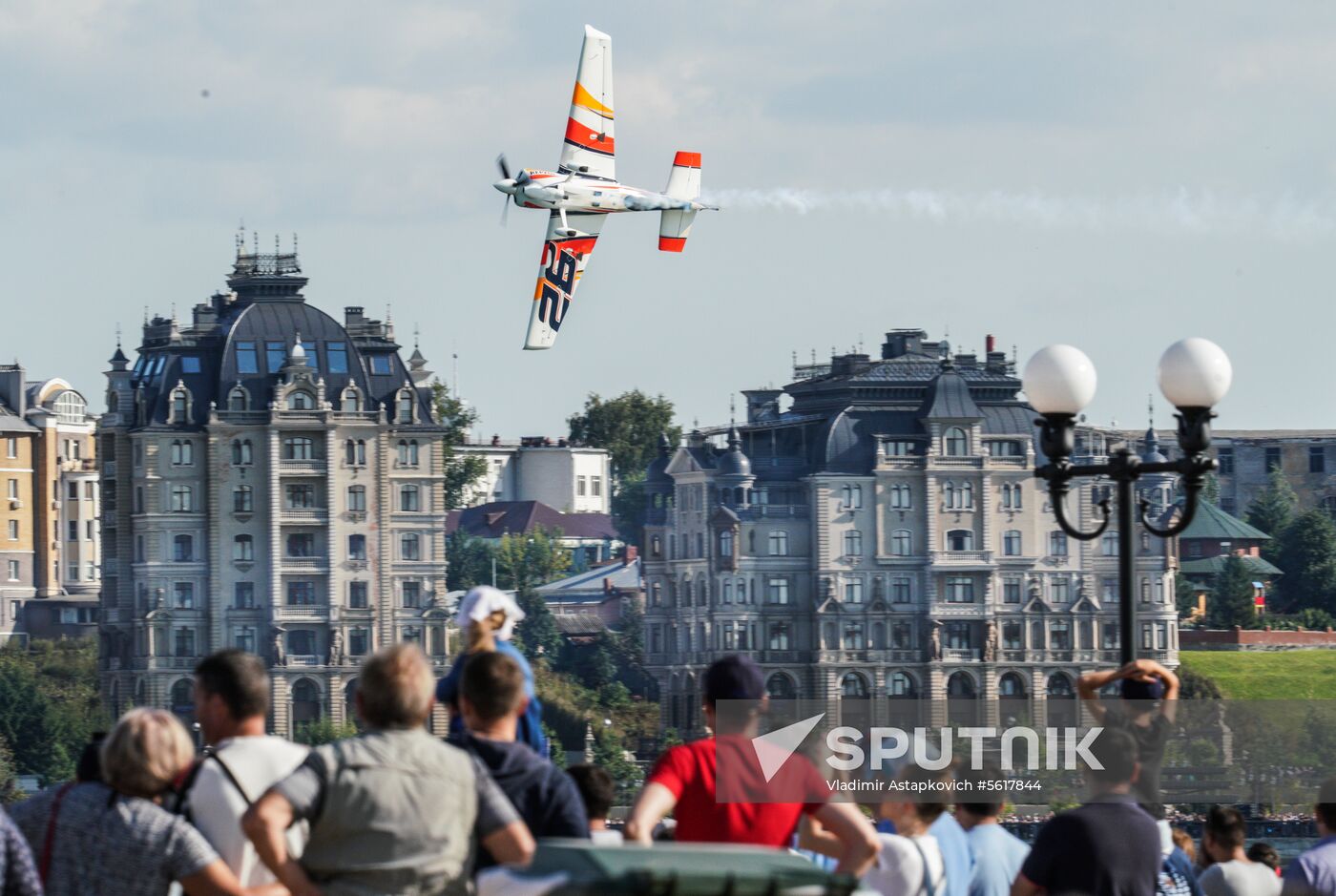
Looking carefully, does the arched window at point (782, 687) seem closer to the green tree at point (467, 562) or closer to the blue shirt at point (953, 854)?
the green tree at point (467, 562)

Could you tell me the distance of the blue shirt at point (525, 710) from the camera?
12672mm

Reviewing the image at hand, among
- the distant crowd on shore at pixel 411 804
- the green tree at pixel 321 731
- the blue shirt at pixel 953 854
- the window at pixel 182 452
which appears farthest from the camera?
the window at pixel 182 452

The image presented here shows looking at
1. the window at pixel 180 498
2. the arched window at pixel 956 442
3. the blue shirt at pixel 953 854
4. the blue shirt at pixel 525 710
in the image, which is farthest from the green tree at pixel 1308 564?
the blue shirt at pixel 525 710

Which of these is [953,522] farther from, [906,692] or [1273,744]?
[1273,744]

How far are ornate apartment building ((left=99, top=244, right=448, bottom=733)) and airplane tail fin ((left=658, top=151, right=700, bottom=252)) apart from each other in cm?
3728

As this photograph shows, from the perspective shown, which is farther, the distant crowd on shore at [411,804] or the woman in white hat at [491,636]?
the woman in white hat at [491,636]

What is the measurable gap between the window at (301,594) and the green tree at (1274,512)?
163 feet

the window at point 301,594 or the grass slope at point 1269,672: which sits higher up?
the window at point 301,594

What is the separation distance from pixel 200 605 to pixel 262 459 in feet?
18.3

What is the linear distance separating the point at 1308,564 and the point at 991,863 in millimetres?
123319

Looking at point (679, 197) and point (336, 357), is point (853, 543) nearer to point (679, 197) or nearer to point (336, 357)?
point (336, 357)

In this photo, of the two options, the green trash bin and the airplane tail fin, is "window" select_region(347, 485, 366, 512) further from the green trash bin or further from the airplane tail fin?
the green trash bin

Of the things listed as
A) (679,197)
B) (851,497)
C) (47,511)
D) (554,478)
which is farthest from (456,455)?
(679,197)

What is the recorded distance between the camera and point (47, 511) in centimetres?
12988
